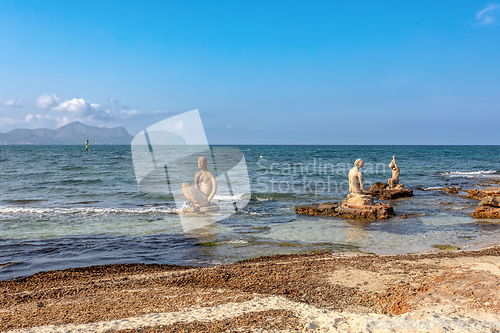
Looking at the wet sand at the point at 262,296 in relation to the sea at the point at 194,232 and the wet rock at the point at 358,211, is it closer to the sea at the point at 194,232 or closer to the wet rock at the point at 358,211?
the sea at the point at 194,232

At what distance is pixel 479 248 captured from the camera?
8.86m

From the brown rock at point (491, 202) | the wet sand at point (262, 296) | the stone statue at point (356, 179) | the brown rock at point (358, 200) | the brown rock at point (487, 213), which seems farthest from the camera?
the stone statue at point (356, 179)

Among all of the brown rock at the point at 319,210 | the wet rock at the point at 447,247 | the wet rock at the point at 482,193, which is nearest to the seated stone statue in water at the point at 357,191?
the brown rock at the point at 319,210

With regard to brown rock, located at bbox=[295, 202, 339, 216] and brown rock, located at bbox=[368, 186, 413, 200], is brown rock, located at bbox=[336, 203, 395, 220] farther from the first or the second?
brown rock, located at bbox=[368, 186, 413, 200]

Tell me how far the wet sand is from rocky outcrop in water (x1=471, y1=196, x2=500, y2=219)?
254 inches

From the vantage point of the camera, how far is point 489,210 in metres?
13.3

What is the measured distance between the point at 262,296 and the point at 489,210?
1161 centimetres

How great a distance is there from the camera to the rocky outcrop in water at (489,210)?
13.1m

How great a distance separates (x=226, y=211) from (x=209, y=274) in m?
8.17

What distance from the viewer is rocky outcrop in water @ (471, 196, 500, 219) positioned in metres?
13.1

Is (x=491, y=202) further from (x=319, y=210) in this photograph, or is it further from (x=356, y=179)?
(x=319, y=210)

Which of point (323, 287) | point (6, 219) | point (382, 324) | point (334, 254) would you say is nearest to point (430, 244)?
point (334, 254)

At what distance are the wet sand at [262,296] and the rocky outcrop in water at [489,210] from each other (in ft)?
21.2

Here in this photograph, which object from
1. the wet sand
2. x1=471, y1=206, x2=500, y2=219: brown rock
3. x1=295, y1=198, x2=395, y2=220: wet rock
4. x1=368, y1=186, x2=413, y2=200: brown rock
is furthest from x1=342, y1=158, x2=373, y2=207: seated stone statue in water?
the wet sand
